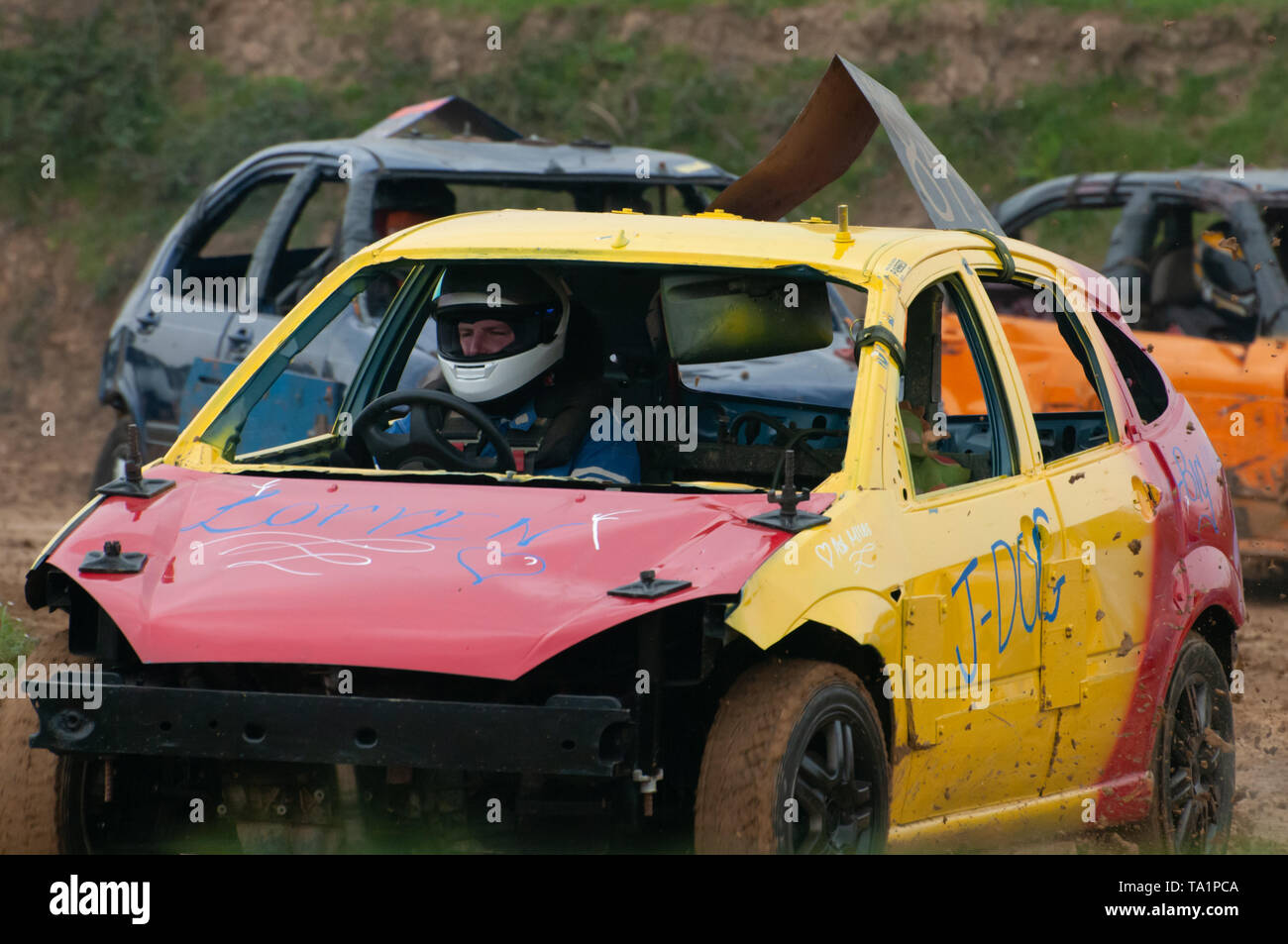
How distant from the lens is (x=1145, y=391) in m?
6.52

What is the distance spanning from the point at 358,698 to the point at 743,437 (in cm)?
248

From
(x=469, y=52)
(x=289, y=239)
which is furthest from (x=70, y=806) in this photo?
(x=469, y=52)

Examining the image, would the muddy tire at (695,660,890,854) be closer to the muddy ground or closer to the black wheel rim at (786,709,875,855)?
the black wheel rim at (786,709,875,855)

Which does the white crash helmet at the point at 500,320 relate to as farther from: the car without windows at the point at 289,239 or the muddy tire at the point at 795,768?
the car without windows at the point at 289,239

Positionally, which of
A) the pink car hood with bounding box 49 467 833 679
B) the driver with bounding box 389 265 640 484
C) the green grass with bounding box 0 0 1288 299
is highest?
the green grass with bounding box 0 0 1288 299

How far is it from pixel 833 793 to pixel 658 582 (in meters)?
0.62

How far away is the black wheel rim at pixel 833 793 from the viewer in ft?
14.1

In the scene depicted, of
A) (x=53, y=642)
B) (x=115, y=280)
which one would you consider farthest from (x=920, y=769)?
(x=115, y=280)

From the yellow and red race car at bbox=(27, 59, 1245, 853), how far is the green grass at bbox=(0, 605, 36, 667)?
214 centimetres

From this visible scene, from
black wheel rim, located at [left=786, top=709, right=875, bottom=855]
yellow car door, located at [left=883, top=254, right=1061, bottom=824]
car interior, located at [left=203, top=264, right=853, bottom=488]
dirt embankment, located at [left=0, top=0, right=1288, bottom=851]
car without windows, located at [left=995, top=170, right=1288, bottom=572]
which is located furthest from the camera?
dirt embankment, located at [left=0, top=0, right=1288, bottom=851]

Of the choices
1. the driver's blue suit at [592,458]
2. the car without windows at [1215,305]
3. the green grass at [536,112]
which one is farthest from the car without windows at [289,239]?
the green grass at [536,112]

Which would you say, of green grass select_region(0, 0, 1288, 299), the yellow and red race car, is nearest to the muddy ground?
the yellow and red race car

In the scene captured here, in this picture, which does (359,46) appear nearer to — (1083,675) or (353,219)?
(353,219)

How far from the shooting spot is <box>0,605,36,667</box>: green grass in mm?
7418
